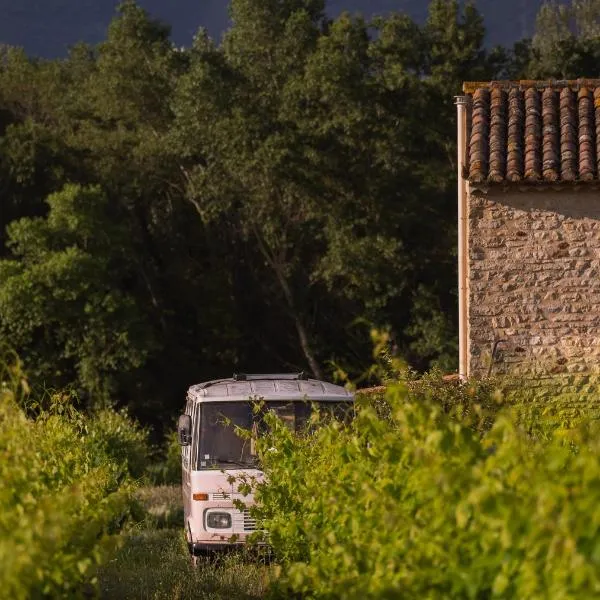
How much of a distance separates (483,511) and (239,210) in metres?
31.3

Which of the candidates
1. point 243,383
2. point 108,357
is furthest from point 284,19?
point 243,383

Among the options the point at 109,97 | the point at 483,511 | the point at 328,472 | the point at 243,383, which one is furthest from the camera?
the point at 109,97

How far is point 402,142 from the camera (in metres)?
33.6

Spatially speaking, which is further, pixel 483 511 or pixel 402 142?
pixel 402 142

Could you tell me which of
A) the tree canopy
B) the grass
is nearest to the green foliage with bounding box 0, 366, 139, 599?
the grass

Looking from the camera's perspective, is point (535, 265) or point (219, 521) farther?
point (535, 265)

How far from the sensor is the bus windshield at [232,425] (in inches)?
499

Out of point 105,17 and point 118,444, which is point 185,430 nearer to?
point 118,444

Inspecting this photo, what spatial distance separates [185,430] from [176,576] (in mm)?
1691

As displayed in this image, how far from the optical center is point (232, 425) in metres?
12.8

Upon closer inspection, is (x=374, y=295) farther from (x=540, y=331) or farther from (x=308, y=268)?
(x=540, y=331)

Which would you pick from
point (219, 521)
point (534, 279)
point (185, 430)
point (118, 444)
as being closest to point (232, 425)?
point (185, 430)

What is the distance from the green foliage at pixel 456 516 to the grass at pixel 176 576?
6.23 feet

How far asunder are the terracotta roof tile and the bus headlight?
6.72m
